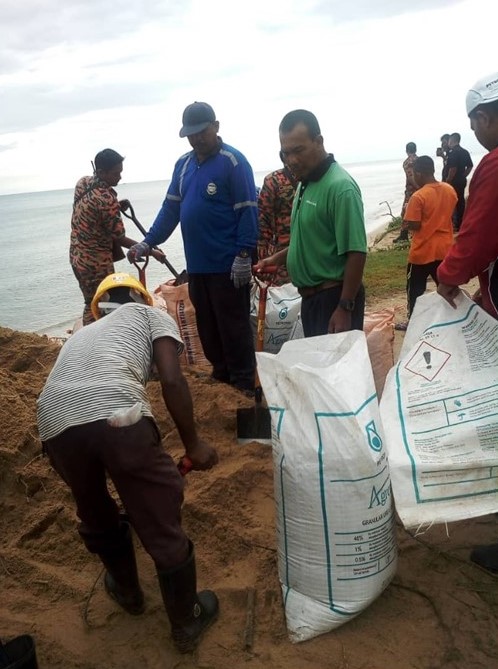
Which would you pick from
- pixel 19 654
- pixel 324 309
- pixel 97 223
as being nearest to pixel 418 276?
pixel 324 309

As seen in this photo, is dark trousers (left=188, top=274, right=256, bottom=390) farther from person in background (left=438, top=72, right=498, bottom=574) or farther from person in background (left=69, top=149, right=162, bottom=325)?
person in background (left=438, top=72, right=498, bottom=574)

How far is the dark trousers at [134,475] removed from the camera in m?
1.86

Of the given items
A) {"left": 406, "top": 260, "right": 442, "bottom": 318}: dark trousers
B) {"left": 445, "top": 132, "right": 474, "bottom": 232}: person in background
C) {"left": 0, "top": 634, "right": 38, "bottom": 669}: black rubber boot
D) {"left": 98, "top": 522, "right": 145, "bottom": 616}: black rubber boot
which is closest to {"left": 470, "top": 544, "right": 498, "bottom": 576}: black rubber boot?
{"left": 98, "top": 522, "right": 145, "bottom": 616}: black rubber boot

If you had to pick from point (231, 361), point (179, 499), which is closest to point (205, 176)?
point (231, 361)

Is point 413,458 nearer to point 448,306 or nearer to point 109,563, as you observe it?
point 448,306

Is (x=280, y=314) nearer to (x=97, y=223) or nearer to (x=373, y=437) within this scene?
(x=97, y=223)

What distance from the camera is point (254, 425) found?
3475 millimetres

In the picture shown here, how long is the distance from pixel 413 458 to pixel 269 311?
2.28 meters

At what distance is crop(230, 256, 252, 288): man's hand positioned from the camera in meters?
3.76

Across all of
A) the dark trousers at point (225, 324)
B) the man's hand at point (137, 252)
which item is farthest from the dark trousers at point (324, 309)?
the man's hand at point (137, 252)

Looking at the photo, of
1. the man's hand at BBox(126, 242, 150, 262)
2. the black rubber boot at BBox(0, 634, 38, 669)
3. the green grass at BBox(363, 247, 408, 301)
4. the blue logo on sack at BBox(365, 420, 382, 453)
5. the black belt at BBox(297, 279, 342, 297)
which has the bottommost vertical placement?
the green grass at BBox(363, 247, 408, 301)

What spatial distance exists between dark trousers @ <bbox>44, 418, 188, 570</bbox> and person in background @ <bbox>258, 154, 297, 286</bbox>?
9.15ft

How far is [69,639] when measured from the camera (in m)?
2.21

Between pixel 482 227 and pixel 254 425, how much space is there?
1812 mm
